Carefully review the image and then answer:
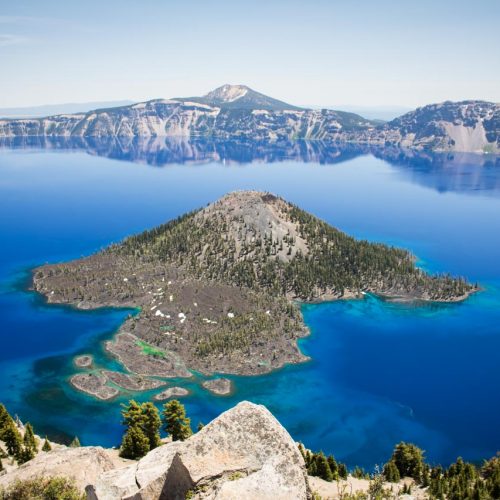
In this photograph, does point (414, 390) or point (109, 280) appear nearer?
point (414, 390)

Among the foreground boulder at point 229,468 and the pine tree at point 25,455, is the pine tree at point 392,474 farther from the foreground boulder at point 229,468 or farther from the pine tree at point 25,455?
the pine tree at point 25,455

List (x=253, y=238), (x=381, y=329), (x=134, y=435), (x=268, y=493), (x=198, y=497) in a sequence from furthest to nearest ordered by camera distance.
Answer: (x=253, y=238) → (x=381, y=329) → (x=134, y=435) → (x=198, y=497) → (x=268, y=493)

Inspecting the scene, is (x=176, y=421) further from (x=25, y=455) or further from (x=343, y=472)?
(x=343, y=472)

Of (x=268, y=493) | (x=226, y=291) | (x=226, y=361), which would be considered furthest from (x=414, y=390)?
(x=268, y=493)

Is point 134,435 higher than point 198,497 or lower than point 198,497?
lower

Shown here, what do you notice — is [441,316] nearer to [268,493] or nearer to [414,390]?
[414,390]

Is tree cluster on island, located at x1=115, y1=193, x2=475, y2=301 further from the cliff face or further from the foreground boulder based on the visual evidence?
the foreground boulder

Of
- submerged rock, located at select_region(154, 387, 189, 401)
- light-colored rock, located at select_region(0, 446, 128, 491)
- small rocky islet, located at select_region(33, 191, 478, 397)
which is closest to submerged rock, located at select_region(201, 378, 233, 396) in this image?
small rocky islet, located at select_region(33, 191, 478, 397)

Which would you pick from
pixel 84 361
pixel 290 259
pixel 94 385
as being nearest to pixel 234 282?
pixel 290 259
